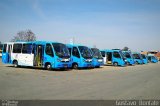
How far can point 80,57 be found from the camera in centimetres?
2262

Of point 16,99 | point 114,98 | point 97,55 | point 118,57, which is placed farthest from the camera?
point 118,57

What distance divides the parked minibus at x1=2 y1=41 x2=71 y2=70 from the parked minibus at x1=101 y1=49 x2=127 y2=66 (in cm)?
1284

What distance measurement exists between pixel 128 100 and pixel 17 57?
55.7 ft

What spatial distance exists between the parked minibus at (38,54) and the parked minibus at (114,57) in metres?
12.8

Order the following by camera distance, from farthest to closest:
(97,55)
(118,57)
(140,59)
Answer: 1. (140,59)
2. (118,57)
3. (97,55)

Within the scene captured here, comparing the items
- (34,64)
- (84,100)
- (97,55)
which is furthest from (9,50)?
(84,100)

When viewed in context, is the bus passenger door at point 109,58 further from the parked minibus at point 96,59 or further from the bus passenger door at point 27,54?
the bus passenger door at point 27,54

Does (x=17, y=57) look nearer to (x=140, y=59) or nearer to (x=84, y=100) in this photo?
(x=84, y=100)

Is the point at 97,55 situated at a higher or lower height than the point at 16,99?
higher

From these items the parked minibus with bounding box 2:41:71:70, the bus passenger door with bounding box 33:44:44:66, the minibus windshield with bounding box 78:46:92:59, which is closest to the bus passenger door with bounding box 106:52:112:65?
the minibus windshield with bounding box 78:46:92:59

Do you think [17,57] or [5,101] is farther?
[17,57]

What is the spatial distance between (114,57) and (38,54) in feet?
46.8

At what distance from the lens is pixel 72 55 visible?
2314 centimetres

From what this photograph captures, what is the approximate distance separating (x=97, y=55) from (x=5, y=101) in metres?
19.3
